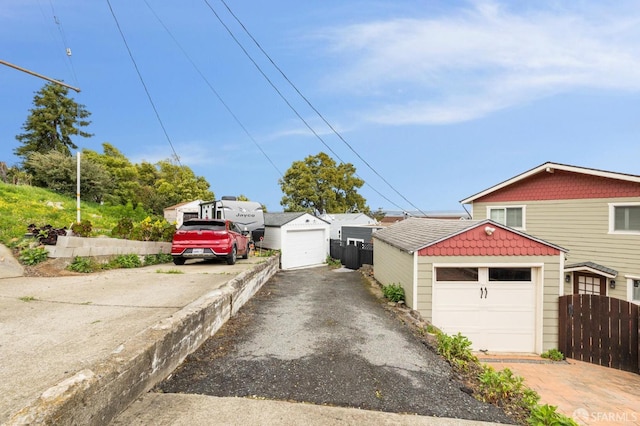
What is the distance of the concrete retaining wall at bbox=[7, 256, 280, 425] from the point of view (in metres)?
2.22

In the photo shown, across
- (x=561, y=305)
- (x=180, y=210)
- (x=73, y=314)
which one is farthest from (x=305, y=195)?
(x=73, y=314)

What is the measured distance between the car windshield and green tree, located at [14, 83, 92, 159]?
3445 cm

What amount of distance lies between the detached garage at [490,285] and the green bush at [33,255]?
400 inches

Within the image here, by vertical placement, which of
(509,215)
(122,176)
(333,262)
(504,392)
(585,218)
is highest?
(122,176)

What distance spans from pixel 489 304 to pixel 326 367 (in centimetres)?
676

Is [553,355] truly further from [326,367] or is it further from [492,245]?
[326,367]

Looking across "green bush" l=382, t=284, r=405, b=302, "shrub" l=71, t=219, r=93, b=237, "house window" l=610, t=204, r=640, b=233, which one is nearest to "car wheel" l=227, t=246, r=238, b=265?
"shrub" l=71, t=219, r=93, b=237

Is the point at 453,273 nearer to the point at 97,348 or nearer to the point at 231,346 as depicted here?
the point at 231,346

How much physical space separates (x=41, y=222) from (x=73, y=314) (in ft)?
28.5

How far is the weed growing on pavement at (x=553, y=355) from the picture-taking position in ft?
29.2

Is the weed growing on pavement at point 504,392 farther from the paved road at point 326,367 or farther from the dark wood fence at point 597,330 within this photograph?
the dark wood fence at point 597,330

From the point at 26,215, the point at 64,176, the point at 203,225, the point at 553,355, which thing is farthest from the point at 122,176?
the point at 553,355

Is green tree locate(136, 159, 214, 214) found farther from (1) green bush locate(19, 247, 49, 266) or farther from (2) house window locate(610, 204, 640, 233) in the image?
(2) house window locate(610, 204, 640, 233)

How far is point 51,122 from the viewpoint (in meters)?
36.8
